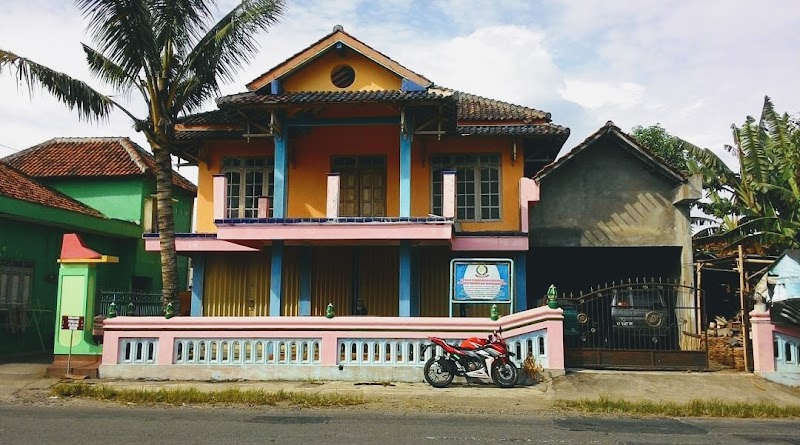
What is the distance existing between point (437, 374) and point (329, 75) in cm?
745

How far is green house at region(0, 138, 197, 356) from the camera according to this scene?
17.5m

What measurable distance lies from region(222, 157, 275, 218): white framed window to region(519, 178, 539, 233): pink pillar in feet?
20.1

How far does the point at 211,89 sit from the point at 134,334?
566 cm

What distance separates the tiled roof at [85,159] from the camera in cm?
2244

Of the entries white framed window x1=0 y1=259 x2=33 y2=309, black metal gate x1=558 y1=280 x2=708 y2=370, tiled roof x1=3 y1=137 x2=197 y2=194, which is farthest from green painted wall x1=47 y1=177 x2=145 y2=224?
black metal gate x1=558 y1=280 x2=708 y2=370

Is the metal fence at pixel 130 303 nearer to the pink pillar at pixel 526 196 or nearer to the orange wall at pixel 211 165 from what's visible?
the orange wall at pixel 211 165

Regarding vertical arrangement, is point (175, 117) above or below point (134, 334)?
above

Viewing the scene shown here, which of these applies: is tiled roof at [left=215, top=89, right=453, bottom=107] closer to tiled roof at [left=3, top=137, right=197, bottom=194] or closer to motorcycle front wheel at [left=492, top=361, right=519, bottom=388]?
motorcycle front wheel at [left=492, top=361, right=519, bottom=388]

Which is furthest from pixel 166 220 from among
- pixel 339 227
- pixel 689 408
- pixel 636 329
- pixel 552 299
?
pixel 689 408

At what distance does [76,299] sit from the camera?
13.2 metres

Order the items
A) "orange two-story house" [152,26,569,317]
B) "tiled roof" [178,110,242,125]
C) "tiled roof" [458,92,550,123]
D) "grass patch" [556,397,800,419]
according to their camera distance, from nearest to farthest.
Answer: "grass patch" [556,397,800,419], "orange two-story house" [152,26,569,317], "tiled roof" [458,92,550,123], "tiled roof" [178,110,242,125]

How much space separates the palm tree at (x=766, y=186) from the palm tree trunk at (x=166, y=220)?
11.7 m

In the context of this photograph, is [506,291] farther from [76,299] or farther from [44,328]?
[44,328]

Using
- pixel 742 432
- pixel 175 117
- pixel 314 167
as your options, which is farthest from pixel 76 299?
pixel 742 432
